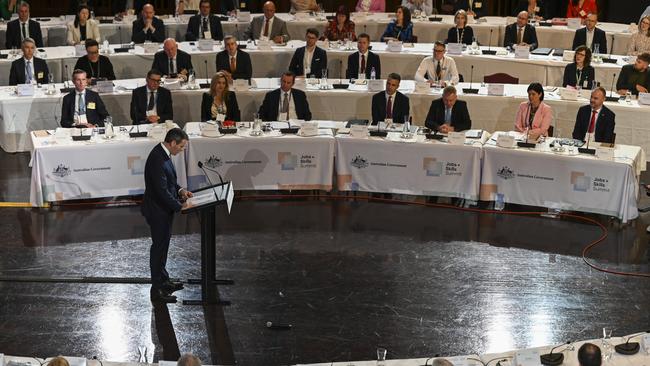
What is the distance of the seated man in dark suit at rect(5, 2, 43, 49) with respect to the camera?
1642 centimetres

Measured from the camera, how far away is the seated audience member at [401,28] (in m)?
16.6

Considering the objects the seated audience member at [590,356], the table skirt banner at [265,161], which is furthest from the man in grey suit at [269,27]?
the seated audience member at [590,356]

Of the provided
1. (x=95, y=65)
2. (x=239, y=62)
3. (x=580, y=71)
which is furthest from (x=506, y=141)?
(x=95, y=65)

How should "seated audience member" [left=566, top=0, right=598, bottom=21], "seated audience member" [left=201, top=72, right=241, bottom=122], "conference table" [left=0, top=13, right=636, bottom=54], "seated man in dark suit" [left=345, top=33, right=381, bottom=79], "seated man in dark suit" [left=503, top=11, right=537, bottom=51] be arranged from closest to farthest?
"seated audience member" [left=201, top=72, right=241, bottom=122] → "seated man in dark suit" [left=345, top=33, right=381, bottom=79] → "seated man in dark suit" [left=503, top=11, right=537, bottom=51] → "conference table" [left=0, top=13, right=636, bottom=54] → "seated audience member" [left=566, top=0, right=598, bottom=21]

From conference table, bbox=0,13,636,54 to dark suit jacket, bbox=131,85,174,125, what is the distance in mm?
4510

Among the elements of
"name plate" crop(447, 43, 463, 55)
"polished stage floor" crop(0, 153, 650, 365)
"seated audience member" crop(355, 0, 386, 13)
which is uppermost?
"seated audience member" crop(355, 0, 386, 13)

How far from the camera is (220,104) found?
13.0m

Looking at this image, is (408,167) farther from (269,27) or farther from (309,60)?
(269,27)

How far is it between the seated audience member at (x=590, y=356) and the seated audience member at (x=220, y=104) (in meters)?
7.19

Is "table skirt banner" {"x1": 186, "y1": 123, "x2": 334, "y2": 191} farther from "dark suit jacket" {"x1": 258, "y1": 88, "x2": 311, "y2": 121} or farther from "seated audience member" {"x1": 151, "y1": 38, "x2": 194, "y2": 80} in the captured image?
"seated audience member" {"x1": 151, "y1": 38, "x2": 194, "y2": 80}

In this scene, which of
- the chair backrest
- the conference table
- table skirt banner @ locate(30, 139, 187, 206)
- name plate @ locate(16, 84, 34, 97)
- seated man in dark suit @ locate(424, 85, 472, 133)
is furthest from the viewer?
the conference table

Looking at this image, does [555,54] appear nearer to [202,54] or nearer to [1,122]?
[202,54]

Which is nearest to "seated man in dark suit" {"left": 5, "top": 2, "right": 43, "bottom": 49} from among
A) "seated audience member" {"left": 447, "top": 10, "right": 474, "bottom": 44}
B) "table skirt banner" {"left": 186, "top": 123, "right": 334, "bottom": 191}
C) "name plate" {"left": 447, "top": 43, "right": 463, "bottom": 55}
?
"table skirt banner" {"left": 186, "top": 123, "right": 334, "bottom": 191}

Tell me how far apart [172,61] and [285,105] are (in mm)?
2469
